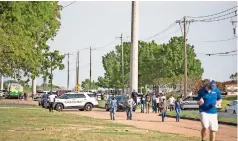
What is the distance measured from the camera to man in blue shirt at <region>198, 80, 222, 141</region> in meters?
12.7

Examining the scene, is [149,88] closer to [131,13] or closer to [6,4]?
[131,13]

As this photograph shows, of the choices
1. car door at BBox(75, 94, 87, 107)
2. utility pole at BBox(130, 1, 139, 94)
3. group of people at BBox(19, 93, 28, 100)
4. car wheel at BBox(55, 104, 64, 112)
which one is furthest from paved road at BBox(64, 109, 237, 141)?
group of people at BBox(19, 93, 28, 100)

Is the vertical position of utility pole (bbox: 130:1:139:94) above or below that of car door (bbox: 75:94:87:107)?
above

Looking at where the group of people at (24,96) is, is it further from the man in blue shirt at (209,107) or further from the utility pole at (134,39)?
the man in blue shirt at (209,107)

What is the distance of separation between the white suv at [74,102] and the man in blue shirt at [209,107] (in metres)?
32.1

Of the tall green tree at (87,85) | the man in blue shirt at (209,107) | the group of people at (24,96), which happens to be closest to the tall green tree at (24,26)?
the man in blue shirt at (209,107)

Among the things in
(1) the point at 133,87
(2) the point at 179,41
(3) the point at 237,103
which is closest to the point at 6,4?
(3) the point at 237,103

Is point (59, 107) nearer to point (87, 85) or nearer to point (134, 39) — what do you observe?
point (134, 39)

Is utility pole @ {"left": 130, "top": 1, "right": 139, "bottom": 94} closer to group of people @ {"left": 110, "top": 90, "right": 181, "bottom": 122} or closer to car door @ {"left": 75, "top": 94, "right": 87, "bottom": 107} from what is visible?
group of people @ {"left": 110, "top": 90, "right": 181, "bottom": 122}

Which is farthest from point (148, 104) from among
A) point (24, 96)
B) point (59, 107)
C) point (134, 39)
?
point (24, 96)

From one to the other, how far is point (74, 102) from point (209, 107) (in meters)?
32.8

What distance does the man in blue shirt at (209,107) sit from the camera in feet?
41.6

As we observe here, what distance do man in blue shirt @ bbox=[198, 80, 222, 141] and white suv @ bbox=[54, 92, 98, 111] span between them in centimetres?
3208

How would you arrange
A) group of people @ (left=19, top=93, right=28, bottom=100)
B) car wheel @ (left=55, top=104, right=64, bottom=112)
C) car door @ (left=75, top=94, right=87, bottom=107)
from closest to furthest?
car wheel @ (left=55, top=104, right=64, bottom=112), car door @ (left=75, top=94, right=87, bottom=107), group of people @ (left=19, top=93, right=28, bottom=100)
